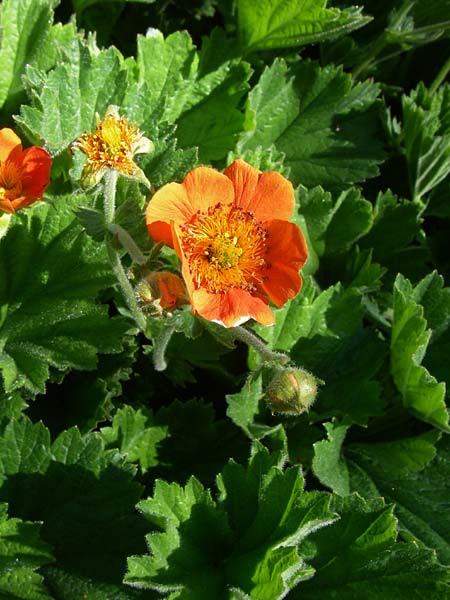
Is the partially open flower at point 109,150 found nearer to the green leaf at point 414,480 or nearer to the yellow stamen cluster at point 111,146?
the yellow stamen cluster at point 111,146

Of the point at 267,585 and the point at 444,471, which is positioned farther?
the point at 444,471

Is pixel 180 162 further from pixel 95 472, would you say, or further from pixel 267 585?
pixel 267 585

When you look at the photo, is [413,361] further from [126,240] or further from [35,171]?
[35,171]

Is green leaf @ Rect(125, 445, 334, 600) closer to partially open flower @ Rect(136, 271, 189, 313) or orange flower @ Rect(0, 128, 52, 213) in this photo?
partially open flower @ Rect(136, 271, 189, 313)

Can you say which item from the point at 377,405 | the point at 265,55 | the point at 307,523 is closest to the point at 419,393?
the point at 377,405

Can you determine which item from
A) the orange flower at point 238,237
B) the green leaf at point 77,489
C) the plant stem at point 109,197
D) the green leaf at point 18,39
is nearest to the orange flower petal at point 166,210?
the orange flower at point 238,237

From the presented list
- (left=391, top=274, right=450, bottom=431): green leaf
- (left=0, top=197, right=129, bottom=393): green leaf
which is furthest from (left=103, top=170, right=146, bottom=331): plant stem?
(left=391, top=274, right=450, bottom=431): green leaf
